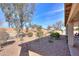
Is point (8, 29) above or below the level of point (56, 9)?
below

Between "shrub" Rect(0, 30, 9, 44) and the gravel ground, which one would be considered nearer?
"shrub" Rect(0, 30, 9, 44)

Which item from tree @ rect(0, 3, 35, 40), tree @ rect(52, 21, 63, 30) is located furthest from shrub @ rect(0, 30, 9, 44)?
tree @ rect(52, 21, 63, 30)

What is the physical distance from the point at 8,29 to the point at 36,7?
2.48 ft

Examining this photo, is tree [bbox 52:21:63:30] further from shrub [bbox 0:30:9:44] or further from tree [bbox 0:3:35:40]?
shrub [bbox 0:30:9:44]

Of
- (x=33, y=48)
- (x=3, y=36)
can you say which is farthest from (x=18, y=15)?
(x=33, y=48)

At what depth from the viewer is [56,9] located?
14.4 ft

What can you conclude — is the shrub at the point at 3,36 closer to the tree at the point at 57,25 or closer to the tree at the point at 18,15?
the tree at the point at 18,15

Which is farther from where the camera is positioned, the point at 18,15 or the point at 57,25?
the point at 57,25

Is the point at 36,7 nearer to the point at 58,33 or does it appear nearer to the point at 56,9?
the point at 56,9

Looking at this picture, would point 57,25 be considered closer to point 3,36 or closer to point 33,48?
point 33,48

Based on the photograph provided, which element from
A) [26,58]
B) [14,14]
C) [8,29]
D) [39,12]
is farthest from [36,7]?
[26,58]

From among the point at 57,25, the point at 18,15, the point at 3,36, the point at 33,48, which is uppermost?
the point at 18,15

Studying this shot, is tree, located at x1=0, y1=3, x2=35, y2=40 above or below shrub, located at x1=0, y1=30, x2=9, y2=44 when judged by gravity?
above

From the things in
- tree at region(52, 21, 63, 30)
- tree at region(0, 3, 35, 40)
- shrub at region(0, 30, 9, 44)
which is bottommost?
shrub at region(0, 30, 9, 44)
